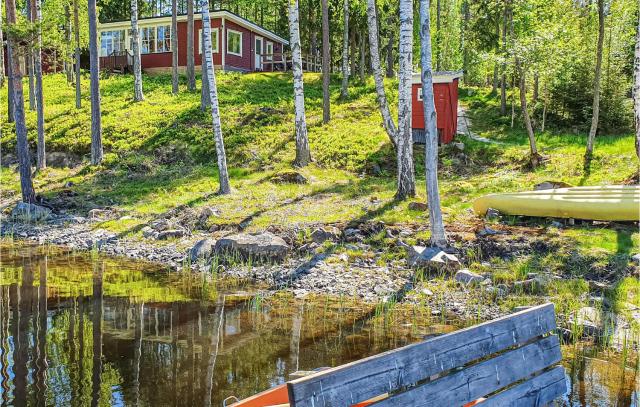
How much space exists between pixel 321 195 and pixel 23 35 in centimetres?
963

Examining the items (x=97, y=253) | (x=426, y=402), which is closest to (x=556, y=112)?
(x=97, y=253)

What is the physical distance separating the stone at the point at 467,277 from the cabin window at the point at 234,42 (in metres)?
28.7

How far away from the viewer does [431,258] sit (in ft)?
34.5

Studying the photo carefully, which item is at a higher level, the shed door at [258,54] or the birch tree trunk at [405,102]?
the shed door at [258,54]

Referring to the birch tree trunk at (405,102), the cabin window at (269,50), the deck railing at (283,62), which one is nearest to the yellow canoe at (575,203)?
the birch tree trunk at (405,102)

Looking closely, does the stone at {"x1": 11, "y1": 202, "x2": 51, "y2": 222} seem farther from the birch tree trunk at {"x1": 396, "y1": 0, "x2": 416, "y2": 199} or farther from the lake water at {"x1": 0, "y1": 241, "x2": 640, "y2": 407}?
the birch tree trunk at {"x1": 396, "y1": 0, "x2": 416, "y2": 199}

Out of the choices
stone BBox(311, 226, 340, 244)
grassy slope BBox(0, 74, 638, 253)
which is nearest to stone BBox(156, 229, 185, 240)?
grassy slope BBox(0, 74, 638, 253)

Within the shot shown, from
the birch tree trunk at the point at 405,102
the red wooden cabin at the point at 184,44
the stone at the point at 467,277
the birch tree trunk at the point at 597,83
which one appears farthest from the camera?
the red wooden cabin at the point at 184,44

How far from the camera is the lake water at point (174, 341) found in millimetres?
5863

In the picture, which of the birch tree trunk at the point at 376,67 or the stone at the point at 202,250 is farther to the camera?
the birch tree trunk at the point at 376,67

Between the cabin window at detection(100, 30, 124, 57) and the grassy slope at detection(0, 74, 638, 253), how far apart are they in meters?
11.0

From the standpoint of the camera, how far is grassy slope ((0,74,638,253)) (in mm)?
15094

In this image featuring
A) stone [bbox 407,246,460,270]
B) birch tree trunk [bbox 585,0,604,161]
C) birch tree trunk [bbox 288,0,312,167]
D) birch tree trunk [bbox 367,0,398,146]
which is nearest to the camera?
stone [bbox 407,246,460,270]

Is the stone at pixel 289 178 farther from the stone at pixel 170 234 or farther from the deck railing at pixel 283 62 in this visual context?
the deck railing at pixel 283 62
